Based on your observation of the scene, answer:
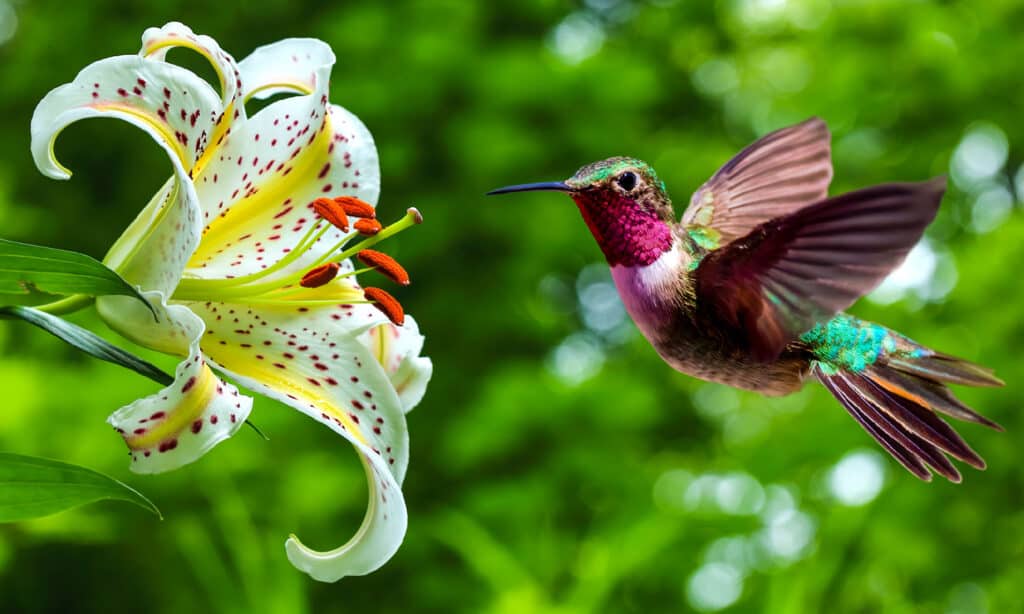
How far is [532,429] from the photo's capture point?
3.72m

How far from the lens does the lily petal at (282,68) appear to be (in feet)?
2.25

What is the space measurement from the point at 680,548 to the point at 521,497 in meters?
0.59

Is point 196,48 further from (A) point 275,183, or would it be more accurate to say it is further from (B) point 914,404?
(B) point 914,404

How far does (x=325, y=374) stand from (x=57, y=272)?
0.59ft

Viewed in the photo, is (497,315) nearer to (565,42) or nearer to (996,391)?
(565,42)

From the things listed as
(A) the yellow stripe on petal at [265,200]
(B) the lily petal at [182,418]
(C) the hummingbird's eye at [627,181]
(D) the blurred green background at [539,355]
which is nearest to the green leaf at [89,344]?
(B) the lily petal at [182,418]

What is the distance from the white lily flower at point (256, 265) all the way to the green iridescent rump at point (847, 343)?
23cm

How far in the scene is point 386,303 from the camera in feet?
2.03

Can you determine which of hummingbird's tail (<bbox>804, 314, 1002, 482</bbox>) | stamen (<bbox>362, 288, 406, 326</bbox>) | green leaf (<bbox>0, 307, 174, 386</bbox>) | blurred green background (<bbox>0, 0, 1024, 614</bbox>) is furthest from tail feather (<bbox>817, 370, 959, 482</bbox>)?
blurred green background (<bbox>0, 0, 1024, 614</bbox>)

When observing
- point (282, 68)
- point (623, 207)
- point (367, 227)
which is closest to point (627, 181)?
point (623, 207)

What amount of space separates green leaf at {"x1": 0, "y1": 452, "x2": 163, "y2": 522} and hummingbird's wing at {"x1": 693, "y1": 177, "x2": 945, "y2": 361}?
0.94 feet

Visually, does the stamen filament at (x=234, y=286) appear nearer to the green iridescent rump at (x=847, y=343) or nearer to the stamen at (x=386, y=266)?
the stamen at (x=386, y=266)

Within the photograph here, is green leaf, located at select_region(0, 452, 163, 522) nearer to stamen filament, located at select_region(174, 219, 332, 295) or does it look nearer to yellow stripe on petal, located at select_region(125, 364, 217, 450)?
yellow stripe on petal, located at select_region(125, 364, 217, 450)

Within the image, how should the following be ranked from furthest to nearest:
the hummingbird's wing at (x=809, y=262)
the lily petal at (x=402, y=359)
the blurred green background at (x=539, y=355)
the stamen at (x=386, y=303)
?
the blurred green background at (x=539, y=355) → the lily petal at (x=402, y=359) → the stamen at (x=386, y=303) → the hummingbird's wing at (x=809, y=262)
